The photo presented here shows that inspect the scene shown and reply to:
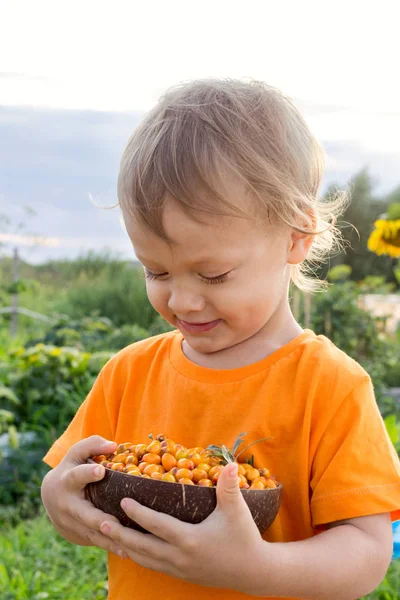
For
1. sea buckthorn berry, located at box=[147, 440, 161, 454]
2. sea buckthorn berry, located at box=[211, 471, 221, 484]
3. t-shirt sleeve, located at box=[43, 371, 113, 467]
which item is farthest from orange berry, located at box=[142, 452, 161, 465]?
t-shirt sleeve, located at box=[43, 371, 113, 467]

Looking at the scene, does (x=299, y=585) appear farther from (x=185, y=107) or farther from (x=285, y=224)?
(x=185, y=107)

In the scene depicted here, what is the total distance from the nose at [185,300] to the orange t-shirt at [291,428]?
22cm

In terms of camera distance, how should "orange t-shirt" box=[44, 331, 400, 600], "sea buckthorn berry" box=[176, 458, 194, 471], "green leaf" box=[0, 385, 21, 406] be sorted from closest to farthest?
1. "sea buckthorn berry" box=[176, 458, 194, 471]
2. "orange t-shirt" box=[44, 331, 400, 600]
3. "green leaf" box=[0, 385, 21, 406]

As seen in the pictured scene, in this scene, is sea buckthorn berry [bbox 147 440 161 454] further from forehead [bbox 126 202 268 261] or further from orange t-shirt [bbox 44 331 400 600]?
forehead [bbox 126 202 268 261]

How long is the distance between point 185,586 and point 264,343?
1.80 feet

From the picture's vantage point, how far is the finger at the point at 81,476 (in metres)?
1.47

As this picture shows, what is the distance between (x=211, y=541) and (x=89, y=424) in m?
0.61

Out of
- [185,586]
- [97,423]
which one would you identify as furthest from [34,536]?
[185,586]

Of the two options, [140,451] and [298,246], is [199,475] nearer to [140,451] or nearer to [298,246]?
[140,451]

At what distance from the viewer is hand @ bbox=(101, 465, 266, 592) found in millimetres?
1371

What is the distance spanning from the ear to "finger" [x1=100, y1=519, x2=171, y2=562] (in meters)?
0.67

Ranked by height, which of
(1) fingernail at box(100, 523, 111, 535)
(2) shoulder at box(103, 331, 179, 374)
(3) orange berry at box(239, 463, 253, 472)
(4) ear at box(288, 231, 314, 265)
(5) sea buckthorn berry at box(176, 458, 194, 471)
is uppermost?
(4) ear at box(288, 231, 314, 265)

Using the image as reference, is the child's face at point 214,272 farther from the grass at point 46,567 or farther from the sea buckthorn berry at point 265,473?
the grass at point 46,567

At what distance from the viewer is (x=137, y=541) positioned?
1434 mm
